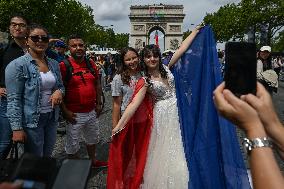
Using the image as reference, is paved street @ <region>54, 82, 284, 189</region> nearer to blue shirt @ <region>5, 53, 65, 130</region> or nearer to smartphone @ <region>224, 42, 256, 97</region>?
blue shirt @ <region>5, 53, 65, 130</region>

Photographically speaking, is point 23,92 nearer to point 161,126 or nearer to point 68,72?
point 68,72

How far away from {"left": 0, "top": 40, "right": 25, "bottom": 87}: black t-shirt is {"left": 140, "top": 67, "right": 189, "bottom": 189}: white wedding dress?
1423 millimetres

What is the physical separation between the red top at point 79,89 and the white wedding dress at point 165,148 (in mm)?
1071

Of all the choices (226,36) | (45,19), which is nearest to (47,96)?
(45,19)

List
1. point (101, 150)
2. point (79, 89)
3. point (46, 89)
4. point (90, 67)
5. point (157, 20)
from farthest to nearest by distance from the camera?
point (157, 20), point (101, 150), point (90, 67), point (79, 89), point (46, 89)

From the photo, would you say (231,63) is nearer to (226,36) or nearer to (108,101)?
(108,101)

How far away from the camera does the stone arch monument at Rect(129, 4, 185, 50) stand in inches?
3671

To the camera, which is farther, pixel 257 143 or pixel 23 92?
pixel 23 92

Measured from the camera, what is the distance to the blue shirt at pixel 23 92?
3479mm

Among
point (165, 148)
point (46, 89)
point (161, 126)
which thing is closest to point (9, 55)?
point (46, 89)

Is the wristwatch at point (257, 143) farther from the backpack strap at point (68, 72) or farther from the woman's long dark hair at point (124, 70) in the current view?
the backpack strap at point (68, 72)

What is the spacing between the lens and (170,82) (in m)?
4.33

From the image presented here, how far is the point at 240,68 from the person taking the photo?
1.26 meters

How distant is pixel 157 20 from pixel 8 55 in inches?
3625
